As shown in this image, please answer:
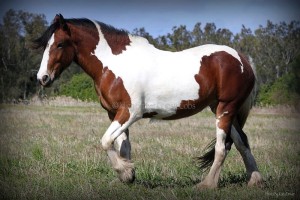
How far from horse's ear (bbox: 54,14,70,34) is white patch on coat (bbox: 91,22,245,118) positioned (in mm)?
419

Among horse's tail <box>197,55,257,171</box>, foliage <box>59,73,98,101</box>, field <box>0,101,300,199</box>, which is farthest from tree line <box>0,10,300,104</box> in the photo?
horse's tail <box>197,55,257,171</box>

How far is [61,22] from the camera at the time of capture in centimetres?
502

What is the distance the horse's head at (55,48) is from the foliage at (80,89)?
17.7 m

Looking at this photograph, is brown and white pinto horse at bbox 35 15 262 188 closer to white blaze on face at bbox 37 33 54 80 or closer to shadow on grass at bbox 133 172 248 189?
white blaze on face at bbox 37 33 54 80

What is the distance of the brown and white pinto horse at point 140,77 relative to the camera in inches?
196

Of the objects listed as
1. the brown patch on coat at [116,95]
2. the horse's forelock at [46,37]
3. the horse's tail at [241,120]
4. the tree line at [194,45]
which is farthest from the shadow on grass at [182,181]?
the tree line at [194,45]

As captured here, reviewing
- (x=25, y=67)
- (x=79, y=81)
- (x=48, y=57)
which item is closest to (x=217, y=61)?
(x=48, y=57)

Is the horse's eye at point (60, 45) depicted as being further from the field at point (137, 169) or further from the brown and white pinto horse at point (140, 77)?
the field at point (137, 169)

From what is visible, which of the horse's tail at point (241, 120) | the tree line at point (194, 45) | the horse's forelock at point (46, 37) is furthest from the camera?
the tree line at point (194, 45)

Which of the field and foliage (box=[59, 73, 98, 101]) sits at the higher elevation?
foliage (box=[59, 73, 98, 101])

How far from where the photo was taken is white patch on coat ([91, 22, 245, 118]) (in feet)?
16.3

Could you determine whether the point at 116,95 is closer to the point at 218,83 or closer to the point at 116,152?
the point at 116,152

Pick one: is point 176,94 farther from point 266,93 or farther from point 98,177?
point 266,93

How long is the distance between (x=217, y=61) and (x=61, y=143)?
15.2 ft
